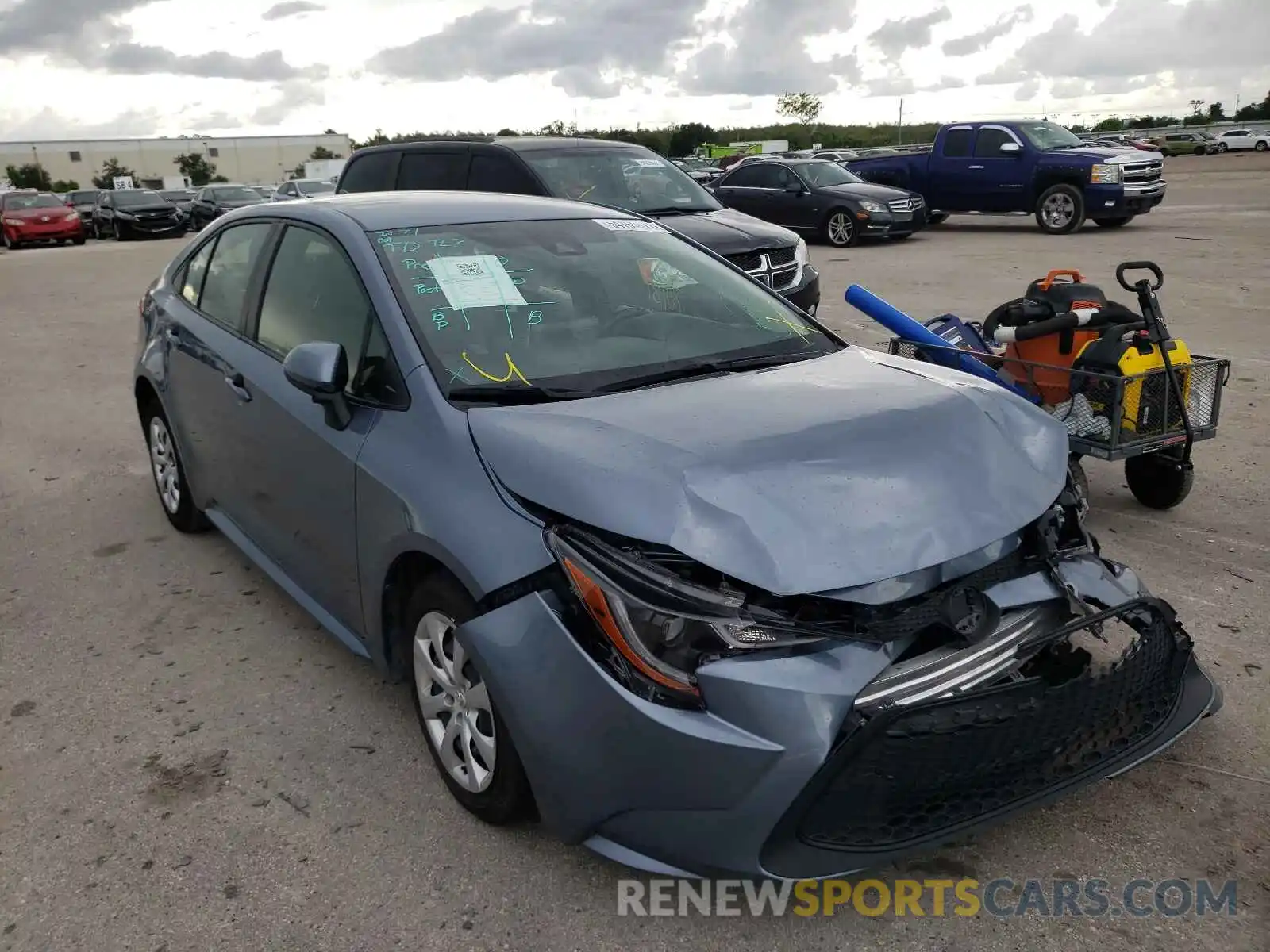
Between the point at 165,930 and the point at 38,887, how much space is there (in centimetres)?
43

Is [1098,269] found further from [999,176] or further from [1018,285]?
[999,176]

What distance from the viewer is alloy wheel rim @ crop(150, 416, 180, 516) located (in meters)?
4.90

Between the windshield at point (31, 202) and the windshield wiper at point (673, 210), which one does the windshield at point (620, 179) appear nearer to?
the windshield wiper at point (673, 210)

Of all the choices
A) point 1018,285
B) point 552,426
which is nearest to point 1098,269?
point 1018,285

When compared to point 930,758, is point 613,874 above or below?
below

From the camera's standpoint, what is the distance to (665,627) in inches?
90.5

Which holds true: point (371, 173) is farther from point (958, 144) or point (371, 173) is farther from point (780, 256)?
point (958, 144)

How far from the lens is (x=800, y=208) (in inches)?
682

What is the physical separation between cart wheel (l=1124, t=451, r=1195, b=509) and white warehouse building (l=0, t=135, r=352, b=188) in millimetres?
108619

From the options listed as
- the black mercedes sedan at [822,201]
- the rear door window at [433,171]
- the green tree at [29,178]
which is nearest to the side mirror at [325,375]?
the rear door window at [433,171]

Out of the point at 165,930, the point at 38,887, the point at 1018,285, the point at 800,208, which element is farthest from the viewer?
the point at 800,208

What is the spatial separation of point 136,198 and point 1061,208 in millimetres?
23219

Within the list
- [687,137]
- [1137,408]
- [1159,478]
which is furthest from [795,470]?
[687,137]

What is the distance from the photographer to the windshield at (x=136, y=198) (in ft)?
90.9
